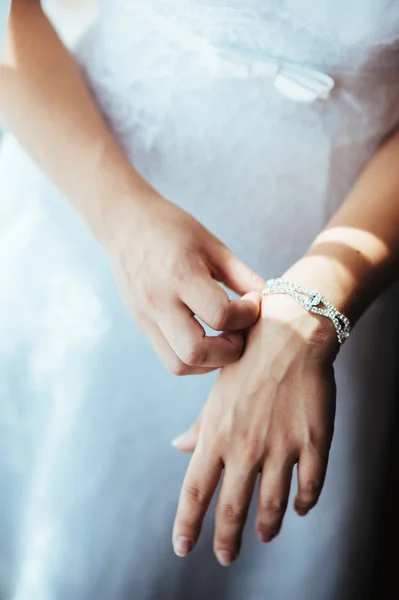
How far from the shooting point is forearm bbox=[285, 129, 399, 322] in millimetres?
689

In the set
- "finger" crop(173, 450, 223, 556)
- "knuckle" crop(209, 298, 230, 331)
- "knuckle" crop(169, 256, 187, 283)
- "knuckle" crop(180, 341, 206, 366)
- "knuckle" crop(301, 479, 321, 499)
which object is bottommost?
"finger" crop(173, 450, 223, 556)

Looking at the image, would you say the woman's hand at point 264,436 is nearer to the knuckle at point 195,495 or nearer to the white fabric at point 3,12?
the knuckle at point 195,495

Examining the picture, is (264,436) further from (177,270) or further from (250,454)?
(177,270)

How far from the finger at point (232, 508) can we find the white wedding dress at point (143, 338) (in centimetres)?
12

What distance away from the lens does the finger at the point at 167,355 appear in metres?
0.66

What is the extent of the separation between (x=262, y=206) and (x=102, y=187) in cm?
Answer: 19

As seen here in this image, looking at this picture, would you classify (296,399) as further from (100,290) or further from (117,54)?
(117,54)

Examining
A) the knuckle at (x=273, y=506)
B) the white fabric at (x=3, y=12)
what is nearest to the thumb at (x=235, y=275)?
the knuckle at (x=273, y=506)

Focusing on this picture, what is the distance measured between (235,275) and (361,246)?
15 centimetres

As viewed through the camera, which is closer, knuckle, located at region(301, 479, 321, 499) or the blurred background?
knuckle, located at region(301, 479, 321, 499)

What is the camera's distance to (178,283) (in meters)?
0.64

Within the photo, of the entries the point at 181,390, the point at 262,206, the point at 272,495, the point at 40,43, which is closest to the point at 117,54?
the point at 40,43

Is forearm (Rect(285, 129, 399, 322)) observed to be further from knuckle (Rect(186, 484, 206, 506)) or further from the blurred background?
the blurred background

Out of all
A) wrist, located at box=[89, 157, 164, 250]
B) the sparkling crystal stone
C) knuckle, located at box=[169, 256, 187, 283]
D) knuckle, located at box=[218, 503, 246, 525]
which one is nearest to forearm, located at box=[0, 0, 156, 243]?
wrist, located at box=[89, 157, 164, 250]
